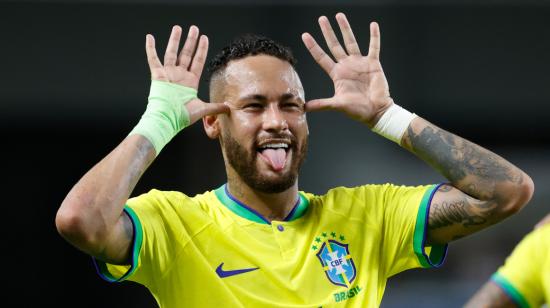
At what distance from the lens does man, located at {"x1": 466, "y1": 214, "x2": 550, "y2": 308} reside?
222 cm

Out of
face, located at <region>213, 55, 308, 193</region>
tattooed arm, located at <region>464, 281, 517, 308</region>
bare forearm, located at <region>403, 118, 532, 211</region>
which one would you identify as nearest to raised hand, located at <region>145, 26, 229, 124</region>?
face, located at <region>213, 55, 308, 193</region>

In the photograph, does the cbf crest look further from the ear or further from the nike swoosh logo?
the ear

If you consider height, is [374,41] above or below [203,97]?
above

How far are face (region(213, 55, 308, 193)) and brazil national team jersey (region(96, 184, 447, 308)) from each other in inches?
6.3

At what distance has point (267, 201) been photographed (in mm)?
3406

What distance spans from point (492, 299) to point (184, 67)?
1.62 meters

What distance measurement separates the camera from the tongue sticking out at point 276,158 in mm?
3289

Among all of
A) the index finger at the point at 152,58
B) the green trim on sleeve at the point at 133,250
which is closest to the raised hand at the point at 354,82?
the index finger at the point at 152,58

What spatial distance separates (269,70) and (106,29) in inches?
128

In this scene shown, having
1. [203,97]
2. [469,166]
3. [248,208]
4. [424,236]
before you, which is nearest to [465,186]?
[469,166]

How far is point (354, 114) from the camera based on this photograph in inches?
135

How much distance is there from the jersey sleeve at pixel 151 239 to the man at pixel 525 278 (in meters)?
1.21

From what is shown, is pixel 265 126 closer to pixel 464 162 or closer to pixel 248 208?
pixel 248 208

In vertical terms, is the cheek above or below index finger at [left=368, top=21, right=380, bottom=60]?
below
